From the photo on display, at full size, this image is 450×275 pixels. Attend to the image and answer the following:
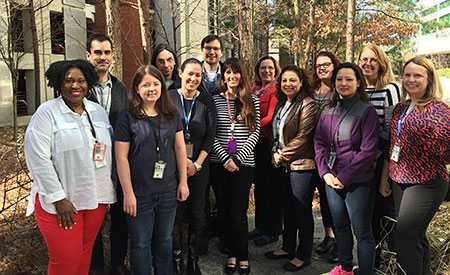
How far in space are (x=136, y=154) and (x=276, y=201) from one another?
6.58 feet

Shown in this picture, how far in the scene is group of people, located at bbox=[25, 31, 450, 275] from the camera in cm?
285

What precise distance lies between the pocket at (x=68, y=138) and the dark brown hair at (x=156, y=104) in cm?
44

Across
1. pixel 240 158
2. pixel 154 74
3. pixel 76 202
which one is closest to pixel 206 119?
pixel 240 158

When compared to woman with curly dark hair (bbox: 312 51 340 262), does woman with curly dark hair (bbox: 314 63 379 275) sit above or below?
below

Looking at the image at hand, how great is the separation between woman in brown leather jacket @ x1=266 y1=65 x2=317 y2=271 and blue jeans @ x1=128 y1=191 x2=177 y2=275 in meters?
1.22

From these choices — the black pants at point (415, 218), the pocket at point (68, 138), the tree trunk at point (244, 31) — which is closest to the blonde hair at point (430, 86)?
the black pants at point (415, 218)

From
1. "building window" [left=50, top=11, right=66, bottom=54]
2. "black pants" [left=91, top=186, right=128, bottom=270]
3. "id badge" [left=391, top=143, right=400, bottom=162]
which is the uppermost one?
"building window" [left=50, top=11, right=66, bottom=54]

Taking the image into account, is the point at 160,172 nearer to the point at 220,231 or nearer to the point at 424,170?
the point at 220,231

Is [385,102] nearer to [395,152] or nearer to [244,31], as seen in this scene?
[395,152]

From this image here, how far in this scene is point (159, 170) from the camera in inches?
122

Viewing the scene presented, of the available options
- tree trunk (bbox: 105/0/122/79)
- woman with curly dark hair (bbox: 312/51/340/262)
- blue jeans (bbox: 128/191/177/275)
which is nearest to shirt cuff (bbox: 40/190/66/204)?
blue jeans (bbox: 128/191/177/275)

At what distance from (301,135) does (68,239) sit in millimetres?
2143

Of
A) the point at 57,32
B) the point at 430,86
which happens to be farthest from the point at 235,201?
the point at 57,32

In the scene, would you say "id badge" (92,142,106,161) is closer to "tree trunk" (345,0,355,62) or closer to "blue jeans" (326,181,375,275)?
"blue jeans" (326,181,375,275)
